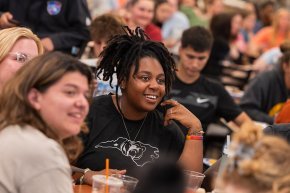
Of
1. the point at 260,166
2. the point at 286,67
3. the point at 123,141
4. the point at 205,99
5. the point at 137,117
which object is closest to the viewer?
the point at 260,166

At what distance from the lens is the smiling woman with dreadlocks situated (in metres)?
4.20

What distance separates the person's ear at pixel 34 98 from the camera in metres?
3.02

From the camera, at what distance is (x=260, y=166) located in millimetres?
2473

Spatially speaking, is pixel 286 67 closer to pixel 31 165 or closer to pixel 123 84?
pixel 123 84

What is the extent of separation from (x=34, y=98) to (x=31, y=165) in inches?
11.0

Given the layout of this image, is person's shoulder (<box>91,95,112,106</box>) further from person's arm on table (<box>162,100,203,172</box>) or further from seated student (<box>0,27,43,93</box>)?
seated student (<box>0,27,43,93</box>)

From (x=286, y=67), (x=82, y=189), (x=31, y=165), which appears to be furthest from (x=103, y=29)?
(x=31, y=165)

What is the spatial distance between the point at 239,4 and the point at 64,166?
40.8 ft

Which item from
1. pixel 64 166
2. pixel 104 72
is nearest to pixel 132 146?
pixel 104 72

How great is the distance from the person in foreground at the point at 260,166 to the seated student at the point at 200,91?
12.0ft

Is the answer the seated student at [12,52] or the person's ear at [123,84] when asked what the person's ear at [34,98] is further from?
the person's ear at [123,84]

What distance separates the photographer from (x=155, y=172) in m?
1.98

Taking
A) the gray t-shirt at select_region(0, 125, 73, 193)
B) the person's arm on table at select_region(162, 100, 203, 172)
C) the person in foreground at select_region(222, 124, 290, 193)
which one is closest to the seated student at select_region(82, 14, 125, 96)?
the person's arm on table at select_region(162, 100, 203, 172)

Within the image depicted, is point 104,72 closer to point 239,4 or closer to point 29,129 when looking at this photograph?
point 29,129
